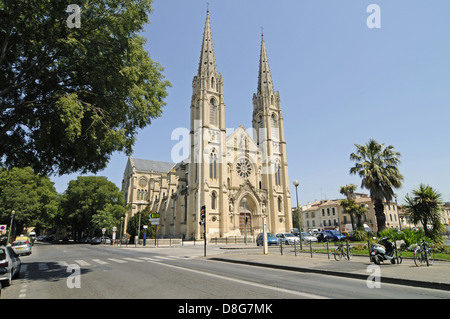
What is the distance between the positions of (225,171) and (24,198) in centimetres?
3011

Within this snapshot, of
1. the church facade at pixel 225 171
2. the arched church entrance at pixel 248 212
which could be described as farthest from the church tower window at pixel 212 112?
the arched church entrance at pixel 248 212

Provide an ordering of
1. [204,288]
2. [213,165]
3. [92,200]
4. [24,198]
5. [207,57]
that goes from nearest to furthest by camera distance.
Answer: [204,288] → [24,198] → [213,165] → [92,200] → [207,57]

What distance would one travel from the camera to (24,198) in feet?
123

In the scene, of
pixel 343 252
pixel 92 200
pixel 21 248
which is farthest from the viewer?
pixel 92 200

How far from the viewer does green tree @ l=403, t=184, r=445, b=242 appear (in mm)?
15633

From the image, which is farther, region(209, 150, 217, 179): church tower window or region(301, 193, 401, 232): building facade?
region(301, 193, 401, 232): building facade

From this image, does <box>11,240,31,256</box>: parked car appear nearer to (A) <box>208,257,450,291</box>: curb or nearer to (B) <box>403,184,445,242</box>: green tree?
(A) <box>208,257,450,291</box>: curb

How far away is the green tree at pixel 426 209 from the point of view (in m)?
15.6

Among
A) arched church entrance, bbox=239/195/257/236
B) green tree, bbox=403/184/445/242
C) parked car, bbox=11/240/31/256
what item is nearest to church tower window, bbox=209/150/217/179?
arched church entrance, bbox=239/195/257/236

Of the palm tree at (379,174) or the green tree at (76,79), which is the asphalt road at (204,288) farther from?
the palm tree at (379,174)

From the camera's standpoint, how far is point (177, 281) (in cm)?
779

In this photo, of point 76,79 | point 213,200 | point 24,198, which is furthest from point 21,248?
point 213,200

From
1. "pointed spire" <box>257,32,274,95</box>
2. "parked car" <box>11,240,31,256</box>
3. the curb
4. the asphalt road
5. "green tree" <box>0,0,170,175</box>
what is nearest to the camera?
the asphalt road

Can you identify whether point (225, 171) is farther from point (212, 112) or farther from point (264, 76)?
point (264, 76)
